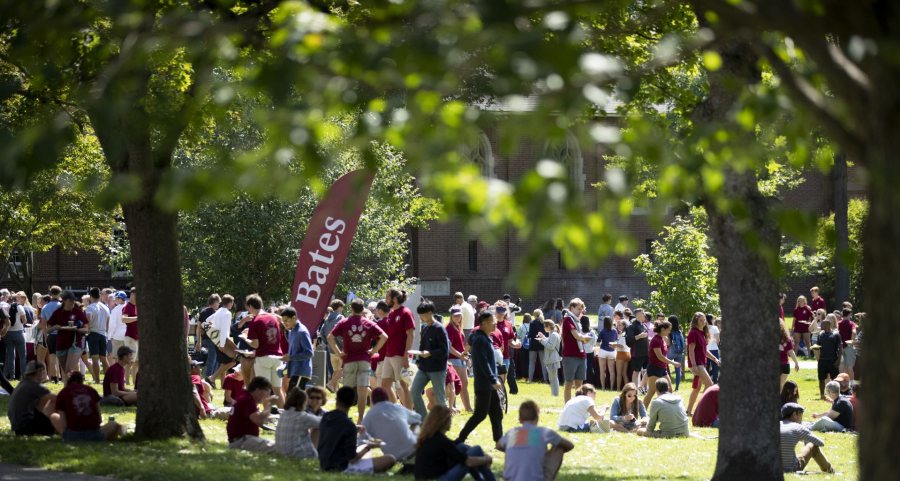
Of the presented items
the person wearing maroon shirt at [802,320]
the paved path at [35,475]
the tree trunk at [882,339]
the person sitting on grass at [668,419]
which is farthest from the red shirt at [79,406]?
the person wearing maroon shirt at [802,320]

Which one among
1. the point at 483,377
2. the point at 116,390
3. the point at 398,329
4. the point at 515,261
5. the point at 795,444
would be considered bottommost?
the point at 795,444

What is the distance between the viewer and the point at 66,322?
2039 cm

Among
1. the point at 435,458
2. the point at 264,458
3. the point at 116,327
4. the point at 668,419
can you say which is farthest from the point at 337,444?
the point at 116,327

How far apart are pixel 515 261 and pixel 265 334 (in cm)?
3642

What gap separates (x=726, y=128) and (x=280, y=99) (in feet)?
6.73

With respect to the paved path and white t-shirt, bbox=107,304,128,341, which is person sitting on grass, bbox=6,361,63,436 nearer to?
the paved path

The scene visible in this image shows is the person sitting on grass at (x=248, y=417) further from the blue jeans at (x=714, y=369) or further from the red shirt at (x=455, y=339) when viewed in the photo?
the blue jeans at (x=714, y=369)

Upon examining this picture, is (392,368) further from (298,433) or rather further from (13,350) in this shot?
(13,350)

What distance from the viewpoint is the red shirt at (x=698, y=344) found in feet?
64.5

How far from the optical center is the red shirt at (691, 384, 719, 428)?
18.1 m

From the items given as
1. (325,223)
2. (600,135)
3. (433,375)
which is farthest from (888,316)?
(325,223)

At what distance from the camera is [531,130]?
4477 mm

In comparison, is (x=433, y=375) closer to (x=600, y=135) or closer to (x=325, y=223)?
(x=325, y=223)

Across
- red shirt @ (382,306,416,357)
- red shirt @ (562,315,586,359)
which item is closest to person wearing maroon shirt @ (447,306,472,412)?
red shirt @ (382,306,416,357)
